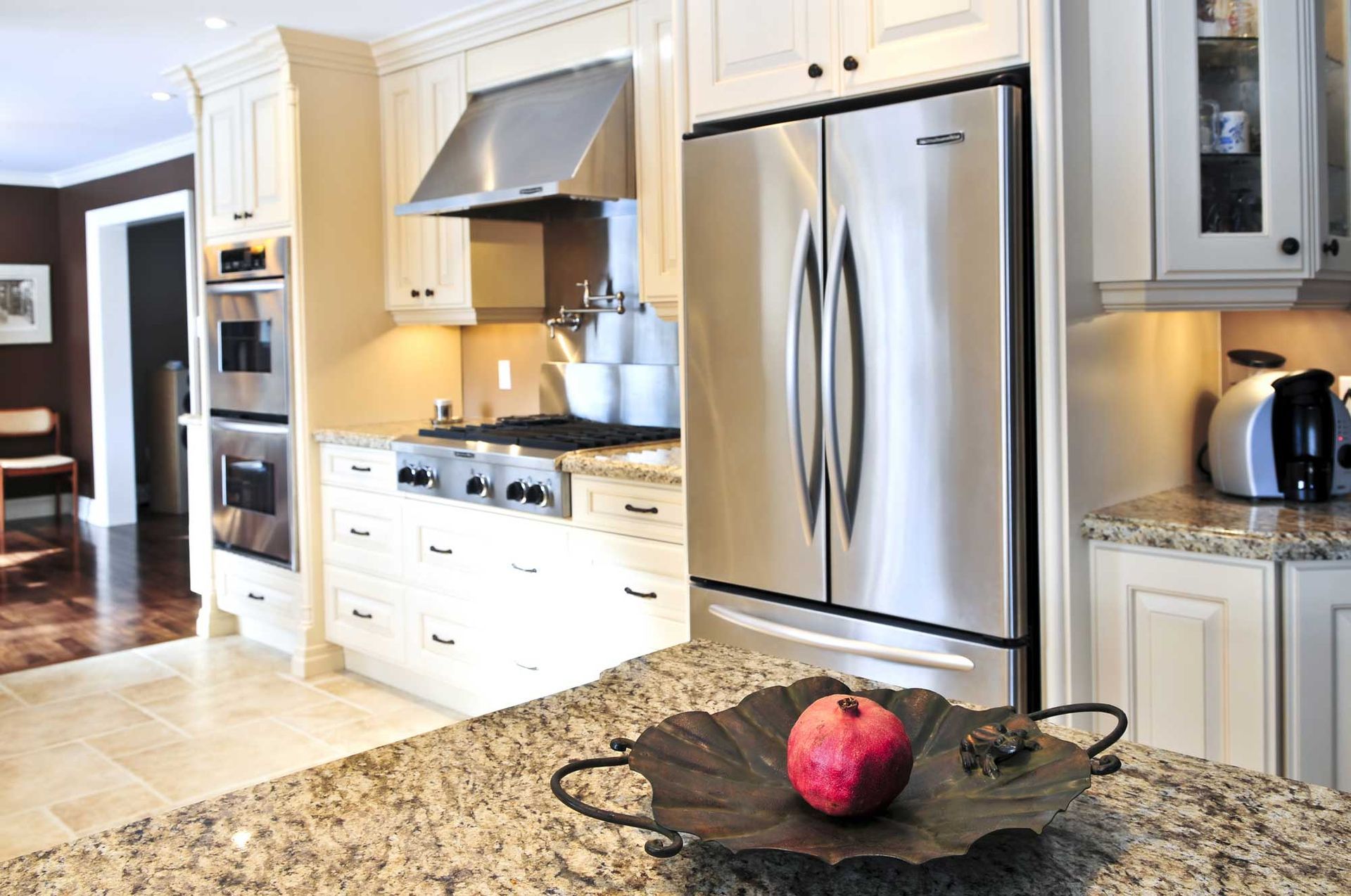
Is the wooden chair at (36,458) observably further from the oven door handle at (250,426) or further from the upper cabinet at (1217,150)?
the upper cabinet at (1217,150)

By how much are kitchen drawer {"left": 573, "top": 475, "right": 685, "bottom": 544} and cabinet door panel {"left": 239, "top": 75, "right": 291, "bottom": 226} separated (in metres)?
1.95

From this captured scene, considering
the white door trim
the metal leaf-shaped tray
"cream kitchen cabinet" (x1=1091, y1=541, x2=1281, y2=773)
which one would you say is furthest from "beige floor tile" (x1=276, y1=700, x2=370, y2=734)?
the white door trim

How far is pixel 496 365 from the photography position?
16.0 feet

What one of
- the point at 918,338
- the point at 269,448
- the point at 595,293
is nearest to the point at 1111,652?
the point at 918,338

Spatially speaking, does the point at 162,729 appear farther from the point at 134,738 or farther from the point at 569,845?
the point at 569,845

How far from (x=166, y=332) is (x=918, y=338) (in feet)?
26.6

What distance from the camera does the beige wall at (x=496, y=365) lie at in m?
4.68

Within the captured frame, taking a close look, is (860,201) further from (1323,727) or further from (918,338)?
(1323,727)

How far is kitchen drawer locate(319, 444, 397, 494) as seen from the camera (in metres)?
4.21

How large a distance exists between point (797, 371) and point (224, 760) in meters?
2.38

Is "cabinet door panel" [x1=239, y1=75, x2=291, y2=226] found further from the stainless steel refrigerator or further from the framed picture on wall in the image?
the framed picture on wall

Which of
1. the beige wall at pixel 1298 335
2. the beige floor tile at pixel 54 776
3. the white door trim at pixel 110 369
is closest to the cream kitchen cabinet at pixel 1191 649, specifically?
the beige wall at pixel 1298 335

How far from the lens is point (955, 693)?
2.32 metres

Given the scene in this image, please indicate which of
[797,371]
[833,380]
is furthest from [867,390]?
[797,371]
